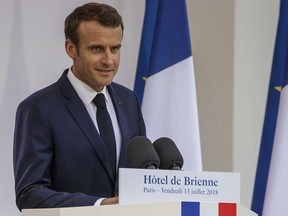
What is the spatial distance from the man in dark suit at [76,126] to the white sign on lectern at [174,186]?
0.51 meters

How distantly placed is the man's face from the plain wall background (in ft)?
4.19

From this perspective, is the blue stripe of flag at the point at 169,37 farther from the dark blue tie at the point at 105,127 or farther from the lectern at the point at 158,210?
the lectern at the point at 158,210

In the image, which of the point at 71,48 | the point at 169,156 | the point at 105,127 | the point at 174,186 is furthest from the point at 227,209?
the point at 71,48

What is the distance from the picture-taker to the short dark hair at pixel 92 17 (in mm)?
2418

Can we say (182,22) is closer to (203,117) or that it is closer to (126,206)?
(203,117)

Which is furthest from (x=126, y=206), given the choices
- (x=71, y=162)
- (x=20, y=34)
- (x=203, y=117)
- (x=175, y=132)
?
(x=203, y=117)

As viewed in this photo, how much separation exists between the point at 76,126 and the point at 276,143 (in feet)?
5.07

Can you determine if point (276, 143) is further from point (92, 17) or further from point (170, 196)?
point (170, 196)

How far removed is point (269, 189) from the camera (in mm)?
3645

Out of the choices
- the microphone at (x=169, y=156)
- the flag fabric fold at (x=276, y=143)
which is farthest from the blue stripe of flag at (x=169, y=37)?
the microphone at (x=169, y=156)

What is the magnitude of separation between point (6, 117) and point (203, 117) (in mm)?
1156

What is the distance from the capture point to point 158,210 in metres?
1.85

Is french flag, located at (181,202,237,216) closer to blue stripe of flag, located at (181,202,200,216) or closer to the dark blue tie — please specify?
blue stripe of flag, located at (181,202,200,216)

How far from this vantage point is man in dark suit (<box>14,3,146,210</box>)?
2334mm
